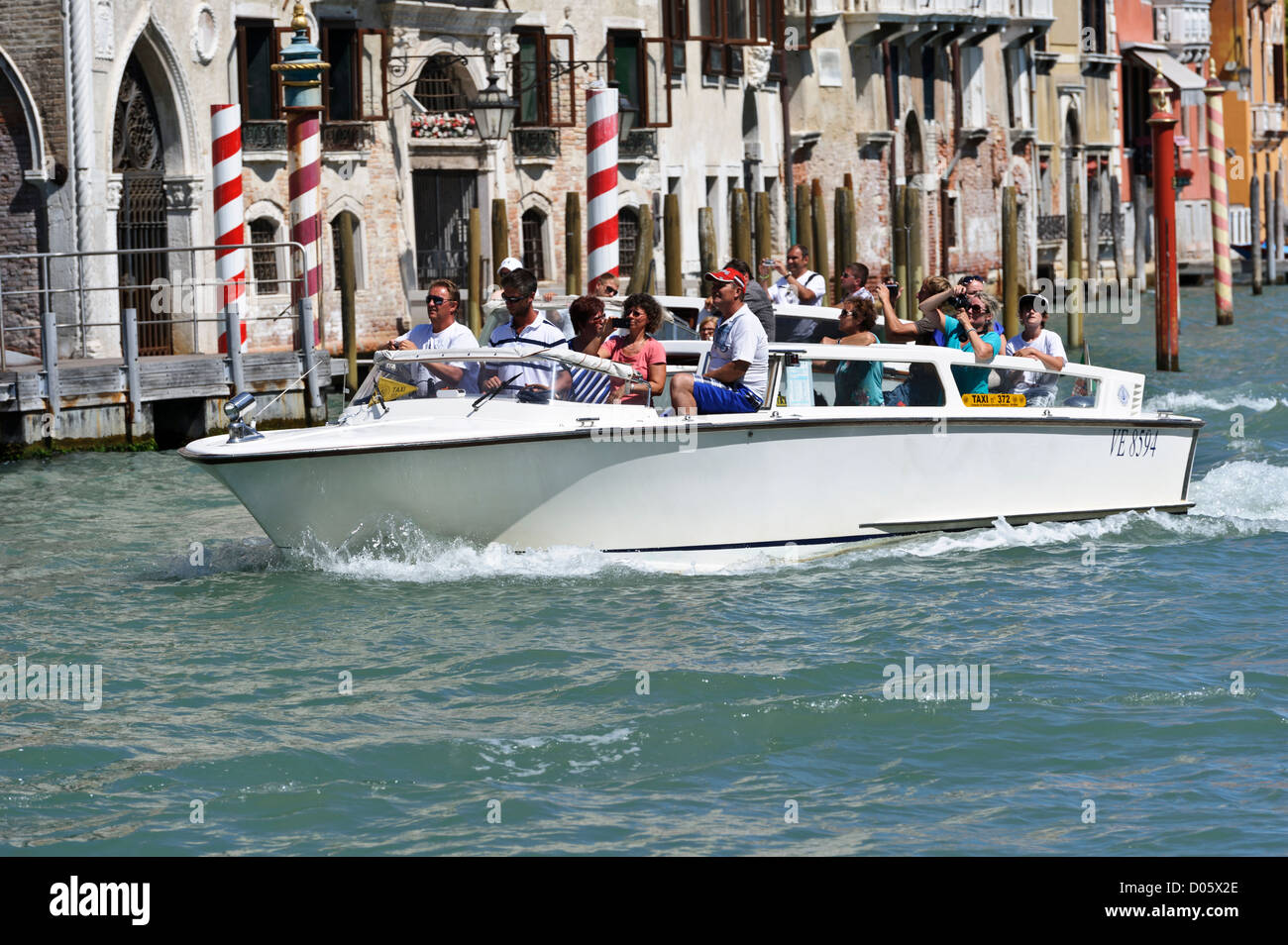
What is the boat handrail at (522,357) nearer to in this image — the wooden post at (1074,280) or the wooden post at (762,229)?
the wooden post at (762,229)

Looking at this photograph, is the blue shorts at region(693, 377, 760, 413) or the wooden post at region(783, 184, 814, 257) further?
the wooden post at region(783, 184, 814, 257)

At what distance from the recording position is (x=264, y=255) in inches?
899

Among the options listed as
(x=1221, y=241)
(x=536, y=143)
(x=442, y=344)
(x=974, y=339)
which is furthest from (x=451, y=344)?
(x=1221, y=241)

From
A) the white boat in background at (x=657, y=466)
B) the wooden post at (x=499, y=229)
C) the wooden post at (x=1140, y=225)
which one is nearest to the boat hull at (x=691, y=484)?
the white boat in background at (x=657, y=466)

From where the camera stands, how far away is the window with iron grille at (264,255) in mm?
22688

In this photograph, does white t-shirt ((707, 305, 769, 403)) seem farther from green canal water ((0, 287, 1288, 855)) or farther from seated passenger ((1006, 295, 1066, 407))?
seated passenger ((1006, 295, 1066, 407))

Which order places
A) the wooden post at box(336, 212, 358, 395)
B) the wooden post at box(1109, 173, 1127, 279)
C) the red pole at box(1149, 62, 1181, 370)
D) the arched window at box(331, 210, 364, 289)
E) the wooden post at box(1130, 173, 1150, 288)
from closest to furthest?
the wooden post at box(336, 212, 358, 395)
the red pole at box(1149, 62, 1181, 370)
the arched window at box(331, 210, 364, 289)
the wooden post at box(1109, 173, 1127, 279)
the wooden post at box(1130, 173, 1150, 288)

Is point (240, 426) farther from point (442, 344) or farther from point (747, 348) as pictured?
point (747, 348)

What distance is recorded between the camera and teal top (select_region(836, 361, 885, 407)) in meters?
10.9

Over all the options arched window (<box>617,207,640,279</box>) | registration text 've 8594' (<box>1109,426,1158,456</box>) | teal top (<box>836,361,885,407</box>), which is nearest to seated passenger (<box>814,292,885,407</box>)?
teal top (<box>836,361,885,407</box>)

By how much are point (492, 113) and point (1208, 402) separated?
831cm

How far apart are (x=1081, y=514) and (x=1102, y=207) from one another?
37545 mm

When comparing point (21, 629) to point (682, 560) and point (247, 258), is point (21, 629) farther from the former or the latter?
point (247, 258)

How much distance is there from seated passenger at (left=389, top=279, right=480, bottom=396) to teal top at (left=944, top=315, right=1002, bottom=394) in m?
2.46
